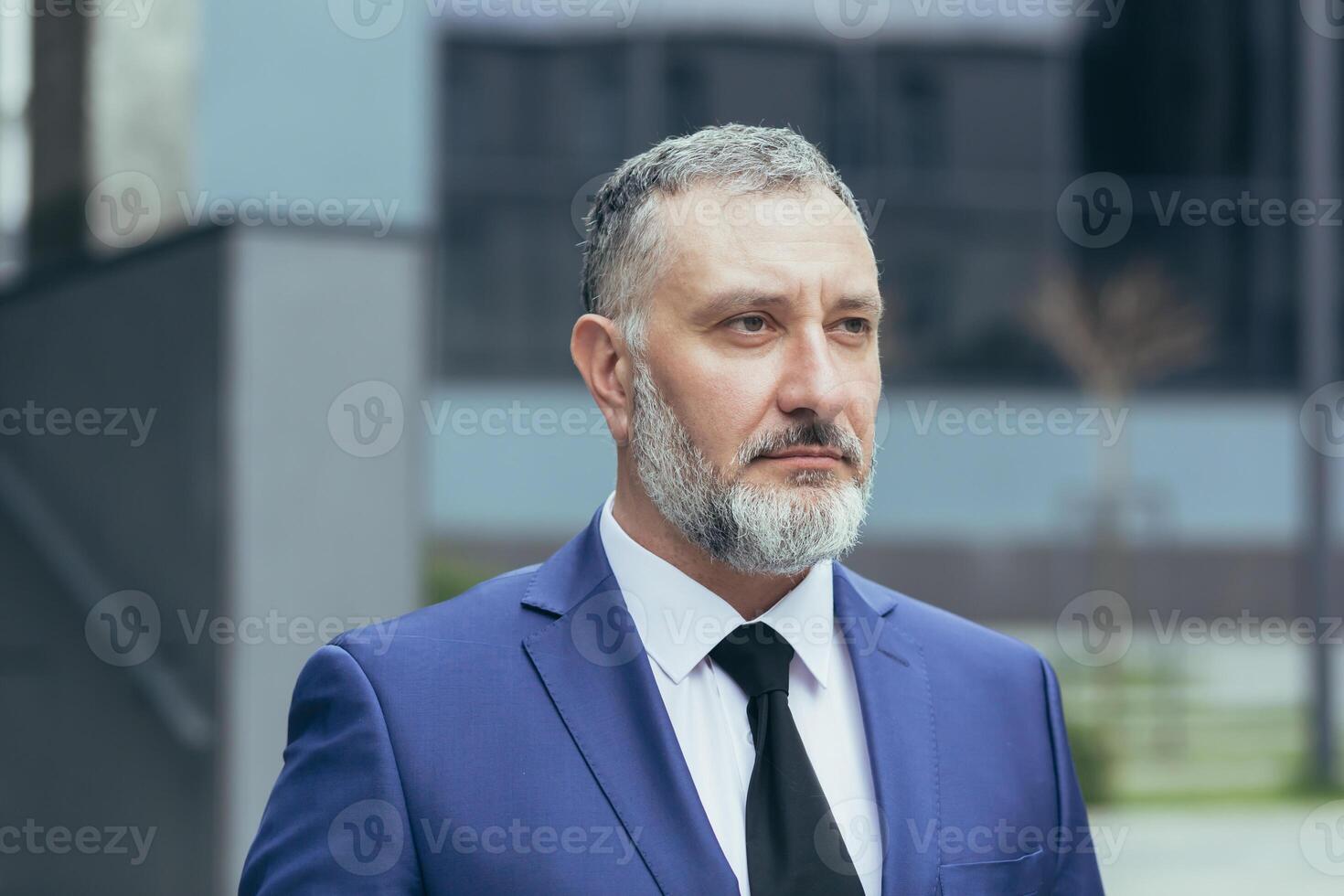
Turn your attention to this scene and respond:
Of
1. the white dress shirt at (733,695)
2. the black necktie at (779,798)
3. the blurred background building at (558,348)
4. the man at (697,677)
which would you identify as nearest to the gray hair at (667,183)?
the man at (697,677)

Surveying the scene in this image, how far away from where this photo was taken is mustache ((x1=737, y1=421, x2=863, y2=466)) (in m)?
2.14

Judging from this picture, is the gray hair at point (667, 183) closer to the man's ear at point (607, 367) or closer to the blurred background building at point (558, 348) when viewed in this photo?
the man's ear at point (607, 367)

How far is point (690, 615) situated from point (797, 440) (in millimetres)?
301

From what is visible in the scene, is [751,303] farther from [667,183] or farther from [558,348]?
[558,348]

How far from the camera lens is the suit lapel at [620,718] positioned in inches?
80.2

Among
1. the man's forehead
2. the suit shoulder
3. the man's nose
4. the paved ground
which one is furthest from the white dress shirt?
the paved ground

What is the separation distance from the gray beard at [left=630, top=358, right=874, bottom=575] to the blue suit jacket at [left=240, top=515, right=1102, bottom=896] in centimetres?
18

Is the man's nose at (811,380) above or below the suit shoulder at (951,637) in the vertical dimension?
above

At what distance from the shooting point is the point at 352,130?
5.38 meters

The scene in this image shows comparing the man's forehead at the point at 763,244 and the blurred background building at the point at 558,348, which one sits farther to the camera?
the blurred background building at the point at 558,348

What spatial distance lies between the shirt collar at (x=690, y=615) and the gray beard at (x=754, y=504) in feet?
0.25

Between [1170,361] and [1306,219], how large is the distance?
7825 mm

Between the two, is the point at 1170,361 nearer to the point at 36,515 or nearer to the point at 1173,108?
the point at 1173,108

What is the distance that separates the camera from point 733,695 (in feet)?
7.22
